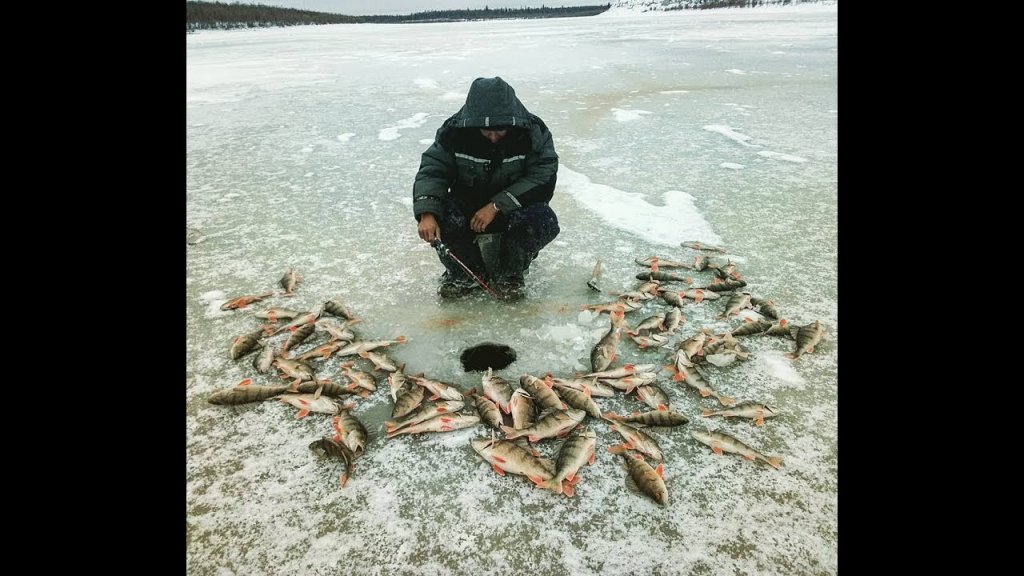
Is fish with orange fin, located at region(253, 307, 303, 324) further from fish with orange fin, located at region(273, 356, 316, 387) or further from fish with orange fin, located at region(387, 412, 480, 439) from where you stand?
fish with orange fin, located at region(387, 412, 480, 439)

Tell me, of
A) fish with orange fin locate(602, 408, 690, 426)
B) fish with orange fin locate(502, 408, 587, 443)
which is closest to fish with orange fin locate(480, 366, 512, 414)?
fish with orange fin locate(502, 408, 587, 443)

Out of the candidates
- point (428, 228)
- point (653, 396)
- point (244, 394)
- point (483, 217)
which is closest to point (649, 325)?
point (653, 396)

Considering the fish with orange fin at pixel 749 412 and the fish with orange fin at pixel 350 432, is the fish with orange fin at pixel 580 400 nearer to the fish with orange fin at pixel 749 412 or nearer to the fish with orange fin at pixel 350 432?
the fish with orange fin at pixel 749 412

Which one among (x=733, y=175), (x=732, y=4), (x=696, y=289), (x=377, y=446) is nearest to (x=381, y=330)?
(x=377, y=446)

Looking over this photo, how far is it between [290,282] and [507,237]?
1421 millimetres

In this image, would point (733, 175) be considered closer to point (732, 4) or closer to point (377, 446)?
point (377, 446)

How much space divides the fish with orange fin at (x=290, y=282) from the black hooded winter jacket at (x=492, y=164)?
3.21 ft

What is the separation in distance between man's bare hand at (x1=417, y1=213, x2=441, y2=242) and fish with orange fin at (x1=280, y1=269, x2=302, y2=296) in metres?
0.97

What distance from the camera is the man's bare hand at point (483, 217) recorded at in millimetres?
3221

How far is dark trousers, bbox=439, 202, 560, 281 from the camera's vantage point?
10.9ft
